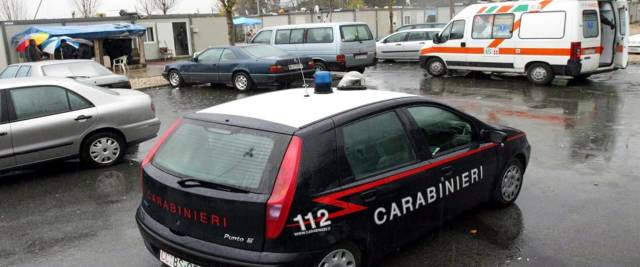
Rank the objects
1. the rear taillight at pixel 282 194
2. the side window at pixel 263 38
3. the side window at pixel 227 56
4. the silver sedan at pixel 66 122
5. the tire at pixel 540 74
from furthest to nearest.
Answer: the side window at pixel 263 38
the side window at pixel 227 56
the tire at pixel 540 74
the silver sedan at pixel 66 122
the rear taillight at pixel 282 194

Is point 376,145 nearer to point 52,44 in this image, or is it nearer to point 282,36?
point 282,36

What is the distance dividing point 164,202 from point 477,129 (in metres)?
2.79

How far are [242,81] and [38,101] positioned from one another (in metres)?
8.68

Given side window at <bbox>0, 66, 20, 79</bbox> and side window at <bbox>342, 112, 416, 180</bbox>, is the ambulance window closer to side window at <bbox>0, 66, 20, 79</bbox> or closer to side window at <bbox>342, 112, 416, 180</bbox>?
side window at <bbox>342, 112, 416, 180</bbox>

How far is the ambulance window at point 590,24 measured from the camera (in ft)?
44.5

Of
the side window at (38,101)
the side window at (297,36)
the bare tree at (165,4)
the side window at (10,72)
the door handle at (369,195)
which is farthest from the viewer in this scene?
the bare tree at (165,4)

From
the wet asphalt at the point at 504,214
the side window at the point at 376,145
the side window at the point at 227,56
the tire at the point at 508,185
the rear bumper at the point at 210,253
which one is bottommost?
the wet asphalt at the point at 504,214

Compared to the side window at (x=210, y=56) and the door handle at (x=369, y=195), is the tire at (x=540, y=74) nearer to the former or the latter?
the side window at (x=210, y=56)

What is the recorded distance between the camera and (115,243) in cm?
498

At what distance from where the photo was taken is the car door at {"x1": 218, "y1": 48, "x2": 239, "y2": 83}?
1574 centimetres

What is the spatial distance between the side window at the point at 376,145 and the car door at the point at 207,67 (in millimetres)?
12566

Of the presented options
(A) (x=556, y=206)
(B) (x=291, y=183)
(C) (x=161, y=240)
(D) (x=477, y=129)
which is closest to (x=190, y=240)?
(C) (x=161, y=240)

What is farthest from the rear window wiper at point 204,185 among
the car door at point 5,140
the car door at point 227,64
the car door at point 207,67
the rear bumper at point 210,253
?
the car door at point 207,67

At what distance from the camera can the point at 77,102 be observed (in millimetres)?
7430
